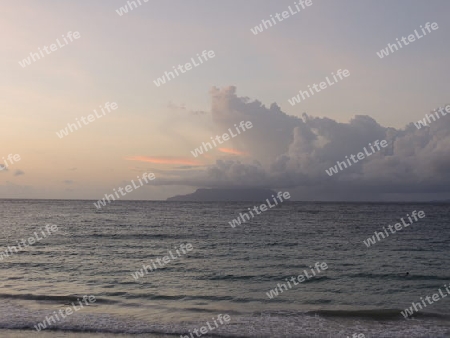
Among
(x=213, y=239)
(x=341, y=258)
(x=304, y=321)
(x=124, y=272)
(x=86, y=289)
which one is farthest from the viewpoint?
(x=213, y=239)

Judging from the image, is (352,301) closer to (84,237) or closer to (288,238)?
(288,238)

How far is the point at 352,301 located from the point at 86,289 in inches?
666

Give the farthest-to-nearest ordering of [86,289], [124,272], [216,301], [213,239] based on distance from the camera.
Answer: [213,239] < [124,272] < [86,289] < [216,301]

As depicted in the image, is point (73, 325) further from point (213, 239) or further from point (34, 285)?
point (213, 239)

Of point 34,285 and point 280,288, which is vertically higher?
point 34,285

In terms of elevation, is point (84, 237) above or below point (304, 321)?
above


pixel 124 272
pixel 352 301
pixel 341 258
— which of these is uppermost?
pixel 124 272

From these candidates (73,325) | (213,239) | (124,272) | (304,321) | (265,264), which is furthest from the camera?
(213,239)

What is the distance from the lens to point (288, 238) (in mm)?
53594

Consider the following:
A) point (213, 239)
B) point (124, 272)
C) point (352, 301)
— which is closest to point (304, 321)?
point (352, 301)

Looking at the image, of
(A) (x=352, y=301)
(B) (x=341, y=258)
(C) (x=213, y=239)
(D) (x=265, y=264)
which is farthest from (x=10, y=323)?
(C) (x=213, y=239)

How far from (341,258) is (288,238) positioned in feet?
49.7

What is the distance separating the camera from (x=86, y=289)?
26.7 metres

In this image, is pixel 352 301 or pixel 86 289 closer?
pixel 352 301
